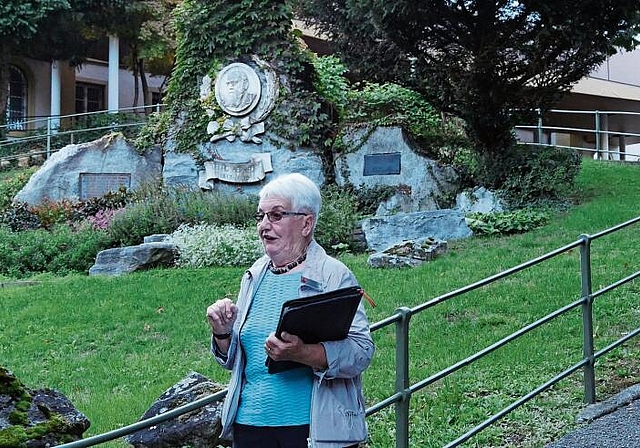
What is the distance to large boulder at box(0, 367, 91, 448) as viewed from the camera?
369cm

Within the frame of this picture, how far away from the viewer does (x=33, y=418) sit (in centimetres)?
395

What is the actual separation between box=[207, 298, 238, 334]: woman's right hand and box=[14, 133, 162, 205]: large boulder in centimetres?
1463

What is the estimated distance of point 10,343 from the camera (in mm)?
8375

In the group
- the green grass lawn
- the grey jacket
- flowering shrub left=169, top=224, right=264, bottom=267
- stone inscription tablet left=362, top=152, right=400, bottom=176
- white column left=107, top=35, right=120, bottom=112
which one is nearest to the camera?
the grey jacket

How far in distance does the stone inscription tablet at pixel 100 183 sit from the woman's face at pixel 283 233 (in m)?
14.7

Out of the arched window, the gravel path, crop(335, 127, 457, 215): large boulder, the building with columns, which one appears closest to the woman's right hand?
the gravel path

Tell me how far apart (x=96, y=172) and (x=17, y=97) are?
15657mm

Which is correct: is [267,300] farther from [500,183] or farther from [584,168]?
[584,168]

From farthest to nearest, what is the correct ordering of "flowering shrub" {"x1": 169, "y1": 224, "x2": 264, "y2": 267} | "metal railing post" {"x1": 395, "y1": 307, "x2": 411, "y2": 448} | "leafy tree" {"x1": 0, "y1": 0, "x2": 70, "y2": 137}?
"leafy tree" {"x1": 0, "y1": 0, "x2": 70, "y2": 137} < "flowering shrub" {"x1": 169, "y1": 224, "x2": 264, "y2": 267} < "metal railing post" {"x1": 395, "y1": 307, "x2": 411, "y2": 448}

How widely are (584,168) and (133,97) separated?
20.8 metres

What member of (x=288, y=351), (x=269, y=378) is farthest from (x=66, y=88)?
(x=288, y=351)

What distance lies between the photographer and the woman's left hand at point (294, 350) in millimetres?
2701

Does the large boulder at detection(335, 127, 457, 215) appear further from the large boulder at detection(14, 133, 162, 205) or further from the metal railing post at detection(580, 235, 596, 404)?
the metal railing post at detection(580, 235, 596, 404)

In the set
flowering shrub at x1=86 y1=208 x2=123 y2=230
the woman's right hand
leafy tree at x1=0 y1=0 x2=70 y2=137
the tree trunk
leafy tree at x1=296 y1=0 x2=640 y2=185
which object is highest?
leafy tree at x1=0 y1=0 x2=70 y2=137
